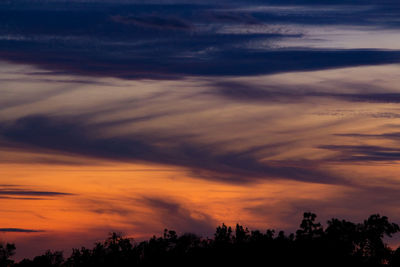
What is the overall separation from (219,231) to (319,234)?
53.7 feet

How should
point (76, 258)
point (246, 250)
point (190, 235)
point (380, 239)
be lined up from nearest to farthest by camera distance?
point (246, 250) → point (380, 239) → point (190, 235) → point (76, 258)

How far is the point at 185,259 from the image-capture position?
271 feet

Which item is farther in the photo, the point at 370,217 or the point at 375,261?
the point at 370,217

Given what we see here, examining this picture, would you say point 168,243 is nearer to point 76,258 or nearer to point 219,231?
point 219,231

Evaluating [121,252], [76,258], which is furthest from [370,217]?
[76,258]

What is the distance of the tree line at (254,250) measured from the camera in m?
73.7

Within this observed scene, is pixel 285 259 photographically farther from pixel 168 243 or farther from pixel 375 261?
pixel 168 243

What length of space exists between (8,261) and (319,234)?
46.1 meters

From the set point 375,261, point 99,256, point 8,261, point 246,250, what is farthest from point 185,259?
point 8,261

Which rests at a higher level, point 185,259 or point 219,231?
point 219,231

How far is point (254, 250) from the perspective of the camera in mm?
76312

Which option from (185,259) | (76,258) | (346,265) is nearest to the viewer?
(346,265)

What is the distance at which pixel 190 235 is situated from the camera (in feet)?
340

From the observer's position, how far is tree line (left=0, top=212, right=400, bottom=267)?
73.7 m
